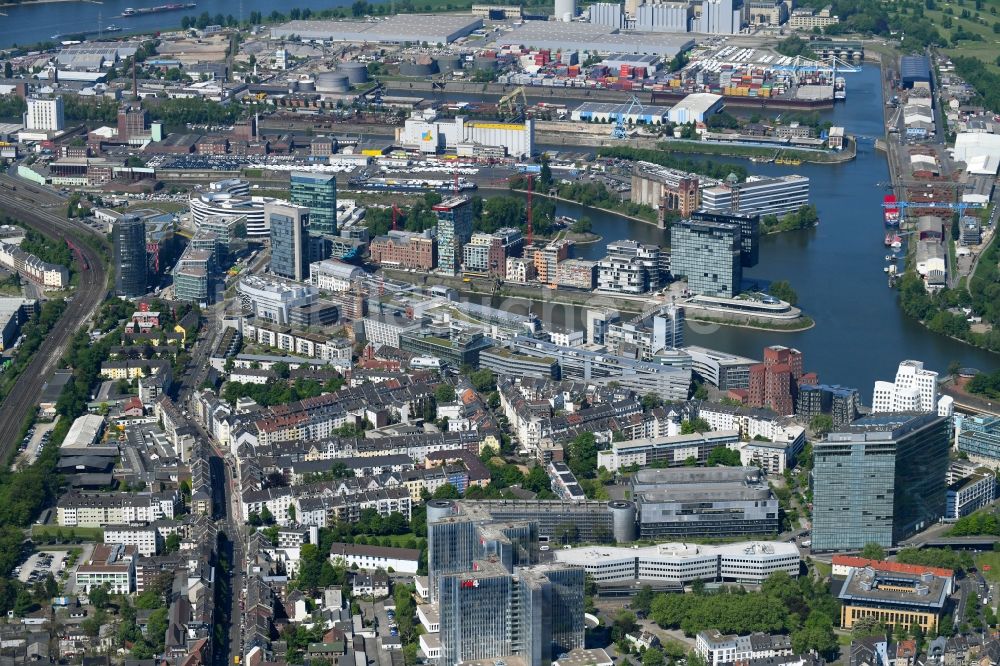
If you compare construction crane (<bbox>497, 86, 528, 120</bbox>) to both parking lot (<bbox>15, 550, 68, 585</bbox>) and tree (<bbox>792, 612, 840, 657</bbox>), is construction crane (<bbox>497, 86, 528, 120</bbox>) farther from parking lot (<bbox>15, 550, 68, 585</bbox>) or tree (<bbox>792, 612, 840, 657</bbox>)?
tree (<bbox>792, 612, 840, 657</bbox>)

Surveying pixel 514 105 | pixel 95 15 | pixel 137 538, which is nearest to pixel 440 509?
pixel 137 538

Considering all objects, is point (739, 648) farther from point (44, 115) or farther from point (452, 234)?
point (44, 115)

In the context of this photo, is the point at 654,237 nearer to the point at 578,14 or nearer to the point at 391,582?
the point at 391,582

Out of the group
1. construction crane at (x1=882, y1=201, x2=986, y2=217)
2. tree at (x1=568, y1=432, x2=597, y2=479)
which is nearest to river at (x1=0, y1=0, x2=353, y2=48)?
construction crane at (x1=882, y1=201, x2=986, y2=217)

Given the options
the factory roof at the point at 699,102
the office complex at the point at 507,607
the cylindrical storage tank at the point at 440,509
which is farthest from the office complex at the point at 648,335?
the factory roof at the point at 699,102

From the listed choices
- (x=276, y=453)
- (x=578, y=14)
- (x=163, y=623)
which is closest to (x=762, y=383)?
(x=276, y=453)

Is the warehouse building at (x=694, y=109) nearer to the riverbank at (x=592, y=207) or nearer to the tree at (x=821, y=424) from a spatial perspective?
the riverbank at (x=592, y=207)
